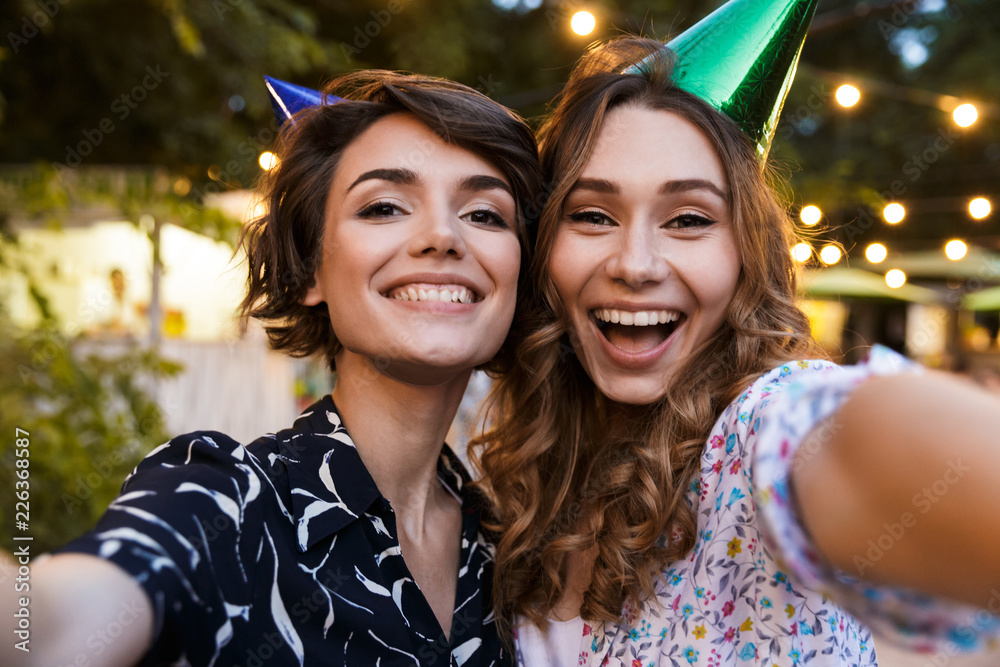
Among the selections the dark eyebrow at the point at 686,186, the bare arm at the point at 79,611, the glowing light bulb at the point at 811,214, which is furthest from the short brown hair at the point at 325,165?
the glowing light bulb at the point at 811,214

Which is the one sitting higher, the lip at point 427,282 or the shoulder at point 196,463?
the lip at point 427,282

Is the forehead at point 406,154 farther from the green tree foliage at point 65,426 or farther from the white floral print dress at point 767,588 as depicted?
the green tree foliage at point 65,426

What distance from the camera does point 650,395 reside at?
1676 mm

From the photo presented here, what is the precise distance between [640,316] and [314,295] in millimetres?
772

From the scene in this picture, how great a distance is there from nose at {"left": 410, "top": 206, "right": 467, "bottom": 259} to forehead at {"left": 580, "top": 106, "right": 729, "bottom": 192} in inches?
12.7

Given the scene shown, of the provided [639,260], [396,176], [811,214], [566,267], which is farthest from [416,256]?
[811,214]

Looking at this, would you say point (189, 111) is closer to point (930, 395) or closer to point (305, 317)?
point (305, 317)

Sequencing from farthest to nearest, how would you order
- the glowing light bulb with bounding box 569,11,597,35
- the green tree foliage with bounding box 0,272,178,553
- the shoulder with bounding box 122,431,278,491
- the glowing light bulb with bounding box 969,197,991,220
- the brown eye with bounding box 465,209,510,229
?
the glowing light bulb with bounding box 969,197,991,220 < the glowing light bulb with bounding box 569,11,597,35 < the green tree foliage with bounding box 0,272,178,553 < the brown eye with bounding box 465,209,510,229 < the shoulder with bounding box 122,431,278,491

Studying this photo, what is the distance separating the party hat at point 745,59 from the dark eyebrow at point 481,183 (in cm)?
45

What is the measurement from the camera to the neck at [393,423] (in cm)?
168

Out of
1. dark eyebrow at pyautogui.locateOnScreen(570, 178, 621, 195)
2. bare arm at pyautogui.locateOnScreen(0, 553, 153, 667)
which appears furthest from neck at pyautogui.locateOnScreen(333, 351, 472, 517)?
bare arm at pyautogui.locateOnScreen(0, 553, 153, 667)

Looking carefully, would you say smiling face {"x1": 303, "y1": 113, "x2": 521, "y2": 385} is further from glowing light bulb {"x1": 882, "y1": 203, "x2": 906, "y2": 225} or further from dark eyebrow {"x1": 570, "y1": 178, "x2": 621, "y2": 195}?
glowing light bulb {"x1": 882, "y1": 203, "x2": 906, "y2": 225}

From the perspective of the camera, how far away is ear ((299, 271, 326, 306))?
5.92 ft

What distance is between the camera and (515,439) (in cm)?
194
